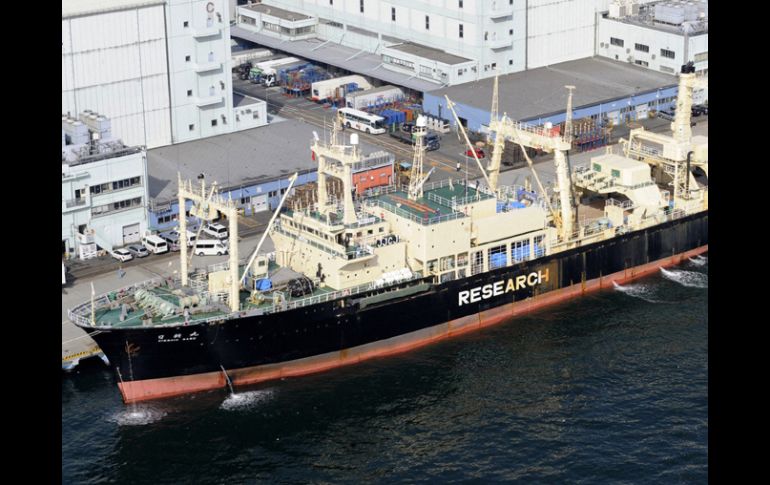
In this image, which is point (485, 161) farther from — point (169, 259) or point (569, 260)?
point (169, 259)

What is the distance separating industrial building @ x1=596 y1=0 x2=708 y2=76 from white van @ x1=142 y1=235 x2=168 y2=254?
54816 mm

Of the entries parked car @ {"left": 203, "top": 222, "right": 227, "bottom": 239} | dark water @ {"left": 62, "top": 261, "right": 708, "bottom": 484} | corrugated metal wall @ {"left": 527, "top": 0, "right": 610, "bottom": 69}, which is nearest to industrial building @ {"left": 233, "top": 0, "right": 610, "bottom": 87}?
corrugated metal wall @ {"left": 527, "top": 0, "right": 610, "bottom": 69}

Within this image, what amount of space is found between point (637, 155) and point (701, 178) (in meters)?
6.12

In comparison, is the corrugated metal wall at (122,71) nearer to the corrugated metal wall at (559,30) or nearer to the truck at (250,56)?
the truck at (250,56)

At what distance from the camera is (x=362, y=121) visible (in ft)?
376

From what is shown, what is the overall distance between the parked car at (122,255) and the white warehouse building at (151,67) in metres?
15.0

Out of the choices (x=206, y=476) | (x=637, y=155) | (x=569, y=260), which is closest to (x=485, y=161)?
(x=637, y=155)

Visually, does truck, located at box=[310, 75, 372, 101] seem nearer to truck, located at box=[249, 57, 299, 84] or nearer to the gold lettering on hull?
truck, located at box=[249, 57, 299, 84]

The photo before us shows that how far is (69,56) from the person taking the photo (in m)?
97.9

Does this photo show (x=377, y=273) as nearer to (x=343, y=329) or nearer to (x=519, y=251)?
(x=343, y=329)

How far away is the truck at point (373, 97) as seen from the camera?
118812mm

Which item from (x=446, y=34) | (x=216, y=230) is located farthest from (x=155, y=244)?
(x=446, y=34)

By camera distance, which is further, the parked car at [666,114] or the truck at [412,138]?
the parked car at [666,114]

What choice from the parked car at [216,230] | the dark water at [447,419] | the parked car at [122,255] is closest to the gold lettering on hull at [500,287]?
the dark water at [447,419]
